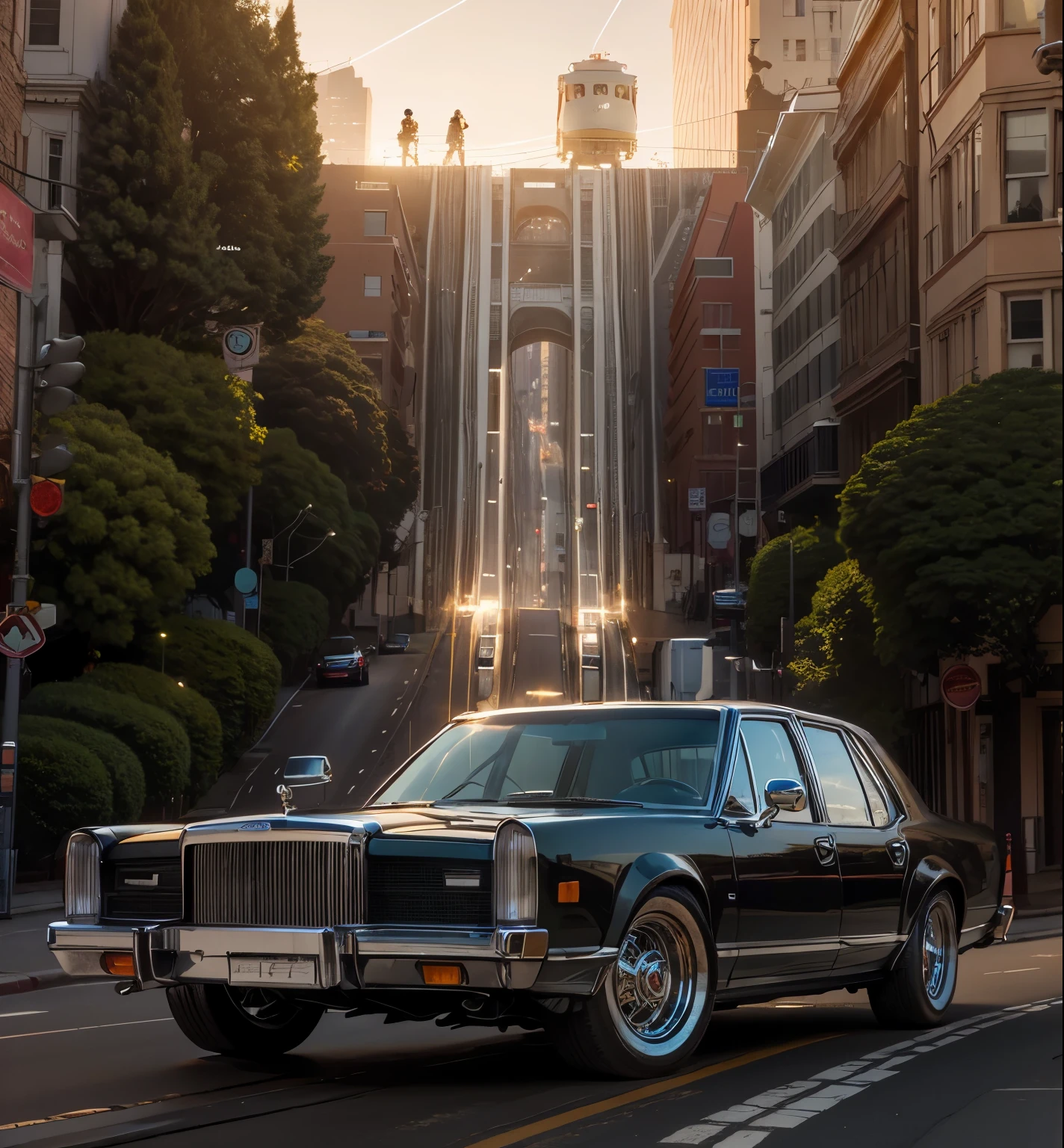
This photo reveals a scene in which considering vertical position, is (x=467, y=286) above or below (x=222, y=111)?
above

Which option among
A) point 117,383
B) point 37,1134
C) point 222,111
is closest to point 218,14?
point 222,111

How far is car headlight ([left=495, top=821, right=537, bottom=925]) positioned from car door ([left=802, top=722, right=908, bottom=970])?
8.54 ft

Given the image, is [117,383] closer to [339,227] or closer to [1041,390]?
[1041,390]

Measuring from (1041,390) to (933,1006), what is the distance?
2113 centimetres

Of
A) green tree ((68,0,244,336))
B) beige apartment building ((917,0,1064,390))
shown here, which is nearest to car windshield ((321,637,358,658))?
green tree ((68,0,244,336))

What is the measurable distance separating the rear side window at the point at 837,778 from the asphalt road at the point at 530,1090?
1.17 meters

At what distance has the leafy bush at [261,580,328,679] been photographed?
64000 mm

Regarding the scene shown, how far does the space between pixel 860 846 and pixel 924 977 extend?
106cm

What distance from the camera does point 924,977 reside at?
998 cm

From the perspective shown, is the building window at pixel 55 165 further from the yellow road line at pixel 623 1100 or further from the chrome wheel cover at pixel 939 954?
the yellow road line at pixel 623 1100

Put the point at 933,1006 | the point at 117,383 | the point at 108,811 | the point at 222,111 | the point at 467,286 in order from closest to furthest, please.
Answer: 1. the point at 933,1006
2. the point at 108,811
3. the point at 117,383
4. the point at 222,111
5. the point at 467,286

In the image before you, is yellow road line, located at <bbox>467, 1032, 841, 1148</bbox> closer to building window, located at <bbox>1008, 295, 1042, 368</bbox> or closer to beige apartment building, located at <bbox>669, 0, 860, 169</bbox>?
building window, located at <bbox>1008, 295, 1042, 368</bbox>

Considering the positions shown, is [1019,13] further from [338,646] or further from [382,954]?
[338,646]

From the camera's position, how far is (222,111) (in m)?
48.8
